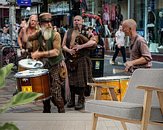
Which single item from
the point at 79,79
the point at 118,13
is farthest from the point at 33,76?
the point at 118,13

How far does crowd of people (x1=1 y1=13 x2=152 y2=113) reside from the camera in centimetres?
610

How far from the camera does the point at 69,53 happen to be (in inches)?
318

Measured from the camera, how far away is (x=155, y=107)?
4723 millimetres

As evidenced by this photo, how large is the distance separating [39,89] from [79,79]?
1755mm

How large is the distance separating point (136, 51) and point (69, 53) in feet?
7.05

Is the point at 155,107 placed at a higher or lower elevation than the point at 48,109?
higher

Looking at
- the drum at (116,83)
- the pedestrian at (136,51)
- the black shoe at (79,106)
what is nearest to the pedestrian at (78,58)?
the black shoe at (79,106)

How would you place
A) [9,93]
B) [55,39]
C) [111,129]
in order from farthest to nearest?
[9,93]
[55,39]
[111,129]

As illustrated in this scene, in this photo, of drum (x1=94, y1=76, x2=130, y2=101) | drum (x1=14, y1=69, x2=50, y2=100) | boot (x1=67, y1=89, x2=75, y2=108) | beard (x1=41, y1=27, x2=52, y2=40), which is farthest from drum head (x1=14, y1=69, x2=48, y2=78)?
boot (x1=67, y1=89, x2=75, y2=108)

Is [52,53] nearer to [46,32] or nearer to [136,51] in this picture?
[46,32]

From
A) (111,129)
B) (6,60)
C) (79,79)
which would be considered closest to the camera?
(111,129)

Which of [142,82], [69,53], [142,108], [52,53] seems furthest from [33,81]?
[142,108]

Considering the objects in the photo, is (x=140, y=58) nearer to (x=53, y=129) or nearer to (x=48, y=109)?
(x=53, y=129)

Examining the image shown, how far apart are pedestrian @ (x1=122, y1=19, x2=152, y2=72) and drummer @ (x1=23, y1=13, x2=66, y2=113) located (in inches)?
46.6
